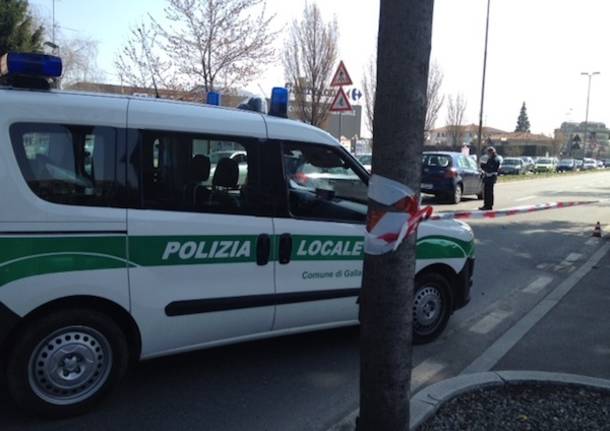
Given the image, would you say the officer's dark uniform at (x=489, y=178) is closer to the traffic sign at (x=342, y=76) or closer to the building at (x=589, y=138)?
the traffic sign at (x=342, y=76)

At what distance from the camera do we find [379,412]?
8.91ft

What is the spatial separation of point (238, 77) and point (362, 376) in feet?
42.0

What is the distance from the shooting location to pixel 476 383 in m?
3.71

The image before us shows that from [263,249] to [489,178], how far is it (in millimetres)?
12993

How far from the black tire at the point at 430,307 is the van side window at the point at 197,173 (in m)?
1.78

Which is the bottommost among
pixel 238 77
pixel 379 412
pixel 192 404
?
pixel 192 404

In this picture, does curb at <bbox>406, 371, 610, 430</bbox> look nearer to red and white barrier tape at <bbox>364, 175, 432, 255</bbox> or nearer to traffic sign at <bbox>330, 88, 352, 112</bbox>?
red and white barrier tape at <bbox>364, 175, 432, 255</bbox>

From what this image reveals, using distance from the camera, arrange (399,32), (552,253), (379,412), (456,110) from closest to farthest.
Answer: (399,32) < (379,412) < (552,253) < (456,110)

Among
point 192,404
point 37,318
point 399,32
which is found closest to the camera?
point 399,32

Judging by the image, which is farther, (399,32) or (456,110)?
(456,110)

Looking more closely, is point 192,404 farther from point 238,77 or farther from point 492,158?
point 492,158

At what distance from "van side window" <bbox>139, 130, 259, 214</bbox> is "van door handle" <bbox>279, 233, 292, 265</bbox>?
0.30 m

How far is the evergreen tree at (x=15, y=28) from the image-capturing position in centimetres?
2508

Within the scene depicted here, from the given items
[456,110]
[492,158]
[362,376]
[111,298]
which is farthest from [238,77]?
[456,110]
